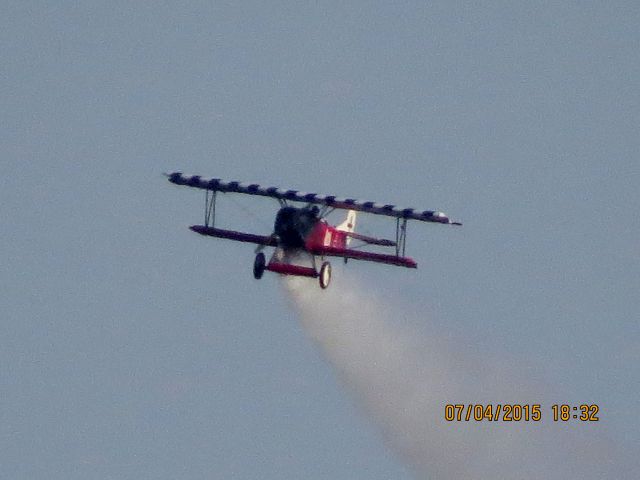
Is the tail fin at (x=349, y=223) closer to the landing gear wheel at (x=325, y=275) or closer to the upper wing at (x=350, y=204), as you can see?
the upper wing at (x=350, y=204)

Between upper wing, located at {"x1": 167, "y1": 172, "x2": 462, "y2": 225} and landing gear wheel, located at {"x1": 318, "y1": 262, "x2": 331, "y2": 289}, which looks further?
upper wing, located at {"x1": 167, "y1": 172, "x2": 462, "y2": 225}

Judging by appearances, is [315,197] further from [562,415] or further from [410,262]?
[562,415]

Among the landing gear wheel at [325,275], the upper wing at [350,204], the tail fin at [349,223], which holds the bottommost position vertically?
the landing gear wheel at [325,275]

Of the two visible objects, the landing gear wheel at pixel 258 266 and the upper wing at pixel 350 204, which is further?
the upper wing at pixel 350 204

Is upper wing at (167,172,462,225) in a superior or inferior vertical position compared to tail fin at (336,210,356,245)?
superior

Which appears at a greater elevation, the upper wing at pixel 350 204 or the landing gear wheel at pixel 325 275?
the upper wing at pixel 350 204

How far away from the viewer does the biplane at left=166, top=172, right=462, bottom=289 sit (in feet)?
208

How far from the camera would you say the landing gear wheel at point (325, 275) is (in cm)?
6361

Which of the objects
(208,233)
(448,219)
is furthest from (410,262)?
(208,233)

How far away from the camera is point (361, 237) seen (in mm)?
67312

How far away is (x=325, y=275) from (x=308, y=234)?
1.40 metres

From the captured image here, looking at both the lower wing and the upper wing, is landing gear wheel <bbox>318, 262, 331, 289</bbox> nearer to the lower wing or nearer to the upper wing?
the lower wing

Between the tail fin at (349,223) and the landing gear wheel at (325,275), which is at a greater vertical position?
the tail fin at (349,223)

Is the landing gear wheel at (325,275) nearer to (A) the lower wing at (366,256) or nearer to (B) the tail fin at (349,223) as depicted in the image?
(A) the lower wing at (366,256)
